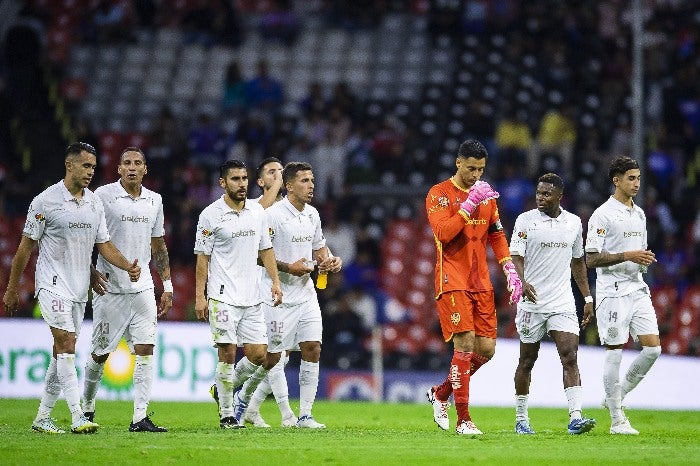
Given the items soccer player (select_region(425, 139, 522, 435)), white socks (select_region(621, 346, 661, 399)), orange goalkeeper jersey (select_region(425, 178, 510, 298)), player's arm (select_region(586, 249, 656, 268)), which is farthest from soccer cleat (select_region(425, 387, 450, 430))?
white socks (select_region(621, 346, 661, 399))

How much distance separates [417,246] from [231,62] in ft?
27.1

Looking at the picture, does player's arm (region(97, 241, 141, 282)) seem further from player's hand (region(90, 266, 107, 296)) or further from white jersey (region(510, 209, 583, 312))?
white jersey (region(510, 209, 583, 312))

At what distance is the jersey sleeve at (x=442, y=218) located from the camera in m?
12.7

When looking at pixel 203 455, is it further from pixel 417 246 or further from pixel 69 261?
pixel 417 246

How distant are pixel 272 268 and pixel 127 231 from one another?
156cm

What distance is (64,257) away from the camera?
13.0 meters

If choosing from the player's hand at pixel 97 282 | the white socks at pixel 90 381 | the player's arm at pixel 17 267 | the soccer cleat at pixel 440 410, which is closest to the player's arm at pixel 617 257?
the soccer cleat at pixel 440 410

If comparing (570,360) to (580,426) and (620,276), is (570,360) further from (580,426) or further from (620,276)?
(620,276)

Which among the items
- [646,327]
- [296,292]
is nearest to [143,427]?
[296,292]

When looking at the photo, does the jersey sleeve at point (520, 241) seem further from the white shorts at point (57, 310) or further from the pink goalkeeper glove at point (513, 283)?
the white shorts at point (57, 310)

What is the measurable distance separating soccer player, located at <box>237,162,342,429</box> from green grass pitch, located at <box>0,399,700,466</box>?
674 millimetres

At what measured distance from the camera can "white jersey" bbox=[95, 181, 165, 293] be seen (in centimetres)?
1366

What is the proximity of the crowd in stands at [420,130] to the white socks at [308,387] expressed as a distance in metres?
8.36

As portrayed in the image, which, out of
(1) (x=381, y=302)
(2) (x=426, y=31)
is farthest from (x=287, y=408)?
(2) (x=426, y=31)
